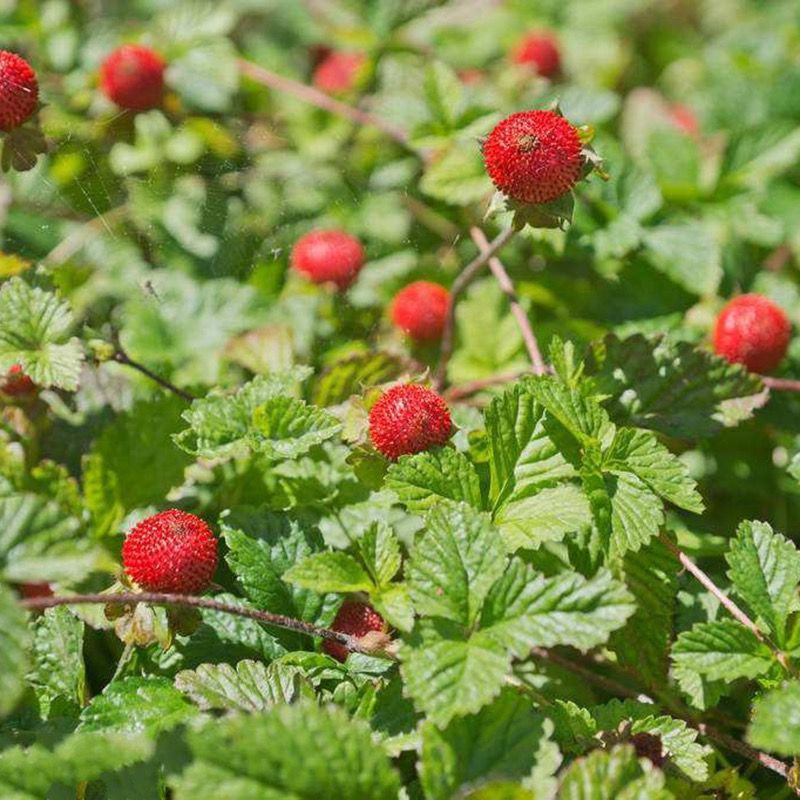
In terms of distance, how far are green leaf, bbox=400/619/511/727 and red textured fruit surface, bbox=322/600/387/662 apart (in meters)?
0.28

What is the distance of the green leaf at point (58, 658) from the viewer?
168 cm

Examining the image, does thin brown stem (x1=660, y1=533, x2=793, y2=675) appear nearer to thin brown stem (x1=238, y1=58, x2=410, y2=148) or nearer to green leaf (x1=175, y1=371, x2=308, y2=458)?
green leaf (x1=175, y1=371, x2=308, y2=458)

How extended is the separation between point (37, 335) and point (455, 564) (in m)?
0.88

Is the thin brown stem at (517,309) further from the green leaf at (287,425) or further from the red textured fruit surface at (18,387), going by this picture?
the red textured fruit surface at (18,387)

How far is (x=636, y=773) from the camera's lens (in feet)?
4.52

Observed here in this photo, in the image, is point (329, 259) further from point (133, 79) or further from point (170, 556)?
point (170, 556)

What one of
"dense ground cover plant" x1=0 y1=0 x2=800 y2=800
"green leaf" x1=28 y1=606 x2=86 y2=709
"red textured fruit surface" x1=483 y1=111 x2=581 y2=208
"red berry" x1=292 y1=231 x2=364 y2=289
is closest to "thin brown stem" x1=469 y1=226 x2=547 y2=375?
"dense ground cover plant" x1=0 y1=0 x2=800 y2=800

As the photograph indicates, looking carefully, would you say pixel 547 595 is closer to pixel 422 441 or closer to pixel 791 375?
pixel 422 441

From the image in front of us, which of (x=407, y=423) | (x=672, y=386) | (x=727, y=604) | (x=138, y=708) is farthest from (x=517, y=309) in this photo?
(x=138, y=708)

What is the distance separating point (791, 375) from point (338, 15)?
6.38 ft

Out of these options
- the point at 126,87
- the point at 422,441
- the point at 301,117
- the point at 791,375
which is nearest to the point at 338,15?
the point at 301,117

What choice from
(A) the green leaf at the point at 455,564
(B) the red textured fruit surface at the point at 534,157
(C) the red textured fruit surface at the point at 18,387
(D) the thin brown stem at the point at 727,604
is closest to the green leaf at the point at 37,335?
(C) the red textured fruit surface at the point at 18,387

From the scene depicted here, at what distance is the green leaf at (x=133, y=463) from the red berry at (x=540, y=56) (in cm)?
185

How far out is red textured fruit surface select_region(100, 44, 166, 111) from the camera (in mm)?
2668
